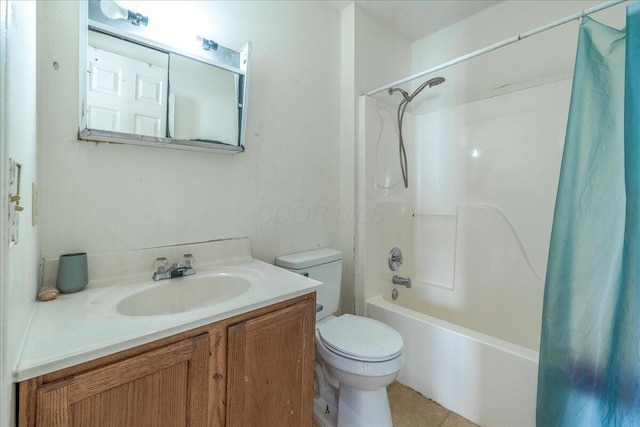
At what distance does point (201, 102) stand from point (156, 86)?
0.18 meters

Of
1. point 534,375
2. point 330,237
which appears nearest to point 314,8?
point 330,237

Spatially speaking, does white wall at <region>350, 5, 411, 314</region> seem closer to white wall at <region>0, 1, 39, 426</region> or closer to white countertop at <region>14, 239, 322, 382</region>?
white countertop at <region>14, 239, 322, 382</region>

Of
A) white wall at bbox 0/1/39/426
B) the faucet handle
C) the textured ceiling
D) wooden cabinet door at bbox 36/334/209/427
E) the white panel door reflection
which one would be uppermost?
the textured ceiling

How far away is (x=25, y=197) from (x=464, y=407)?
193 centimetres

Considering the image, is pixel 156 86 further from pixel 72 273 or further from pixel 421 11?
pixel 421 11

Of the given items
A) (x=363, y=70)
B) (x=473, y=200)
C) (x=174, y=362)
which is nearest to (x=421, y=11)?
(x=363, y=70)

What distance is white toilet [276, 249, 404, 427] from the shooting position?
45.3 inches

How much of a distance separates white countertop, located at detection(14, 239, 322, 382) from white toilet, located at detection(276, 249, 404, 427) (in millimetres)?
382

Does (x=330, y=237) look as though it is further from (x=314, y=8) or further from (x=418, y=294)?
(x=314, y=8)

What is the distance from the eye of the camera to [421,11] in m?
1.90

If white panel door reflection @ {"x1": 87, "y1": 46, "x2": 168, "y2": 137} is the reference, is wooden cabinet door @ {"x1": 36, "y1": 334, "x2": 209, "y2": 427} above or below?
below

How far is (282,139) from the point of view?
157cm

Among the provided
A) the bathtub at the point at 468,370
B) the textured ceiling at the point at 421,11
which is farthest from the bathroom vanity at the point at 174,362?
the textured ceiling at the point at 421,11

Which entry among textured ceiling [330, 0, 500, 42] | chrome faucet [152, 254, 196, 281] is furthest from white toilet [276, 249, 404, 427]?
textured ceiling [330, 0, 500, 42]
